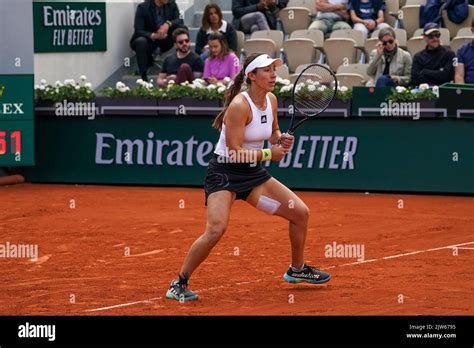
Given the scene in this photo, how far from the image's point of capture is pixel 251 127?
342 inches

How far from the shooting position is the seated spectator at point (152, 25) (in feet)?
61.1

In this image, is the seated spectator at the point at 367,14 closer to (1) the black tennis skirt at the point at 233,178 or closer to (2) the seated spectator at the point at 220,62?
(2) the seated spectator at the point at 220,62

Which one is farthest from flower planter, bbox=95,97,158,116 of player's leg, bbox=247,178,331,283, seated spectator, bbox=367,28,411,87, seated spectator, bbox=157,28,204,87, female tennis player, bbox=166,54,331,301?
player's leg, bbox=247,178,331,283

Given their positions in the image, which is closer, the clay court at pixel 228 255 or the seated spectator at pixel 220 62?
the clay court at pixel 228 255

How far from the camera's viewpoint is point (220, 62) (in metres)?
16.7

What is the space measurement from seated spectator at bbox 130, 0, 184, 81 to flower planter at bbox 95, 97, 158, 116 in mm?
2667

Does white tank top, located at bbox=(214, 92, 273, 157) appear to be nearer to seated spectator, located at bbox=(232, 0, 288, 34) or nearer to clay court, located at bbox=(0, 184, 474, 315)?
clay court, located at bbox=(0, 184, 474, 315)

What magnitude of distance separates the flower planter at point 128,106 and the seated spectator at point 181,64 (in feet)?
4.14

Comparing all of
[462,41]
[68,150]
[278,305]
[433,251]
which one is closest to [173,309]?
[278,305]

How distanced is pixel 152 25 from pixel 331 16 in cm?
281

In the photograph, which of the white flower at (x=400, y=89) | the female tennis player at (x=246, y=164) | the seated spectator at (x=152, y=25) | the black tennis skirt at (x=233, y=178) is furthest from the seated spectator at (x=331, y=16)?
the black tennis skirt at (x=233, y=178)

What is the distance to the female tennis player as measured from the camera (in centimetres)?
856

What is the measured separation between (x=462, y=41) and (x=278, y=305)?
30.0 feet
